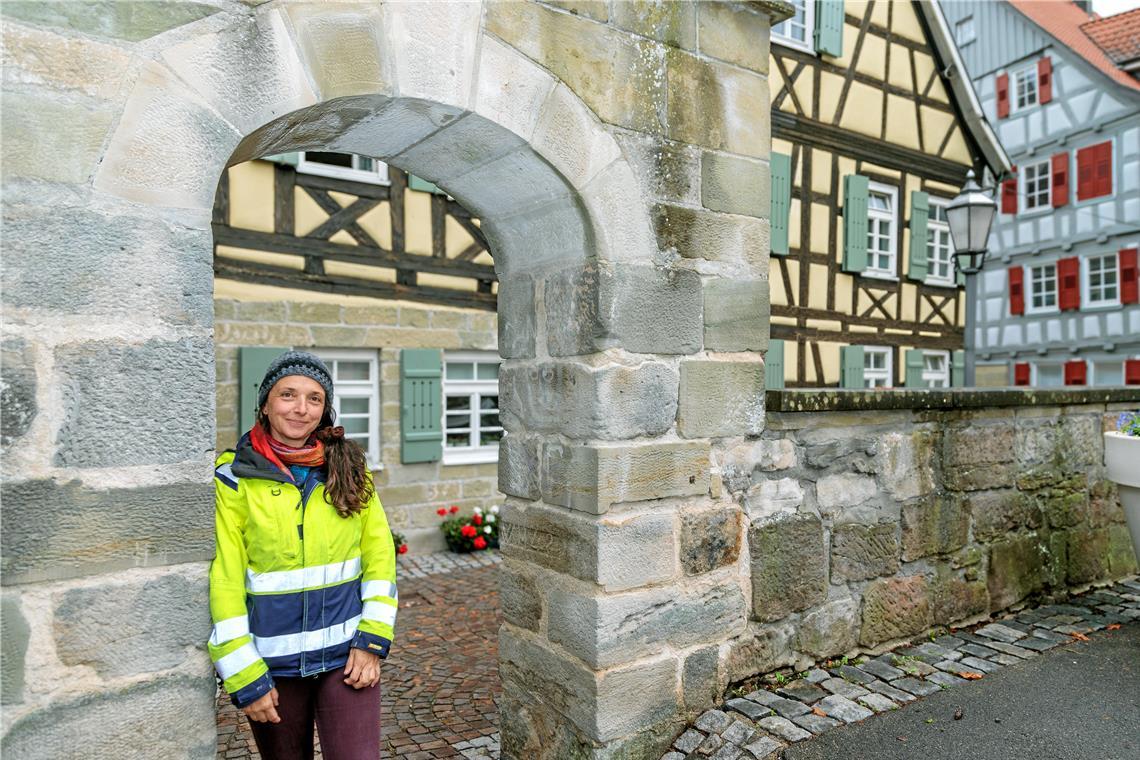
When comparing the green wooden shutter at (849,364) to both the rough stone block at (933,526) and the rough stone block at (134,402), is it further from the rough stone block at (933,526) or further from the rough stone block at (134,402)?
the rough stone block at (134,402)

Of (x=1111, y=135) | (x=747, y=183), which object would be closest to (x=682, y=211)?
(x=747, y=183)

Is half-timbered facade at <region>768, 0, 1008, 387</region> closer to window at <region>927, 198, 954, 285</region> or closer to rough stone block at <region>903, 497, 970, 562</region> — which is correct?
window at <region>927, 198, 954, 285</region>

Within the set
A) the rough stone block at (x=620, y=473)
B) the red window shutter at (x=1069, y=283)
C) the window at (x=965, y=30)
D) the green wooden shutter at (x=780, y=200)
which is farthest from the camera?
the window at (x=965, y=30)

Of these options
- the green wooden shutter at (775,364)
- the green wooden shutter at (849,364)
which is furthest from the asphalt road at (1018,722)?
the green wooden shutter at (849,364)

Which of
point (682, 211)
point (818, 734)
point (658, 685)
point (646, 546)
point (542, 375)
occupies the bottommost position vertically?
point (818, 734)

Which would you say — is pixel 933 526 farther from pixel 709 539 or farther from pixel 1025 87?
pixel 1025 87

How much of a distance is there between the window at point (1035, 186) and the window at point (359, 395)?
48.9ft

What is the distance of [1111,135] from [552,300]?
54.1 ft

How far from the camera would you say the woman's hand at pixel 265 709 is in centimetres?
192

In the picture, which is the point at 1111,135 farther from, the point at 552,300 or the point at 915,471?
the point at 552,300

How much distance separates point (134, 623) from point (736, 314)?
Answer: 6.46 feet

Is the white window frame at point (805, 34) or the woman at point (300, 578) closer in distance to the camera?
the woman at point (300, 578)

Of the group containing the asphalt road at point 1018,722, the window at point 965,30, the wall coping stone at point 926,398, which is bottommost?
the asphalt road at point 1018,722

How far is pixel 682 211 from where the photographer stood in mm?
2623
